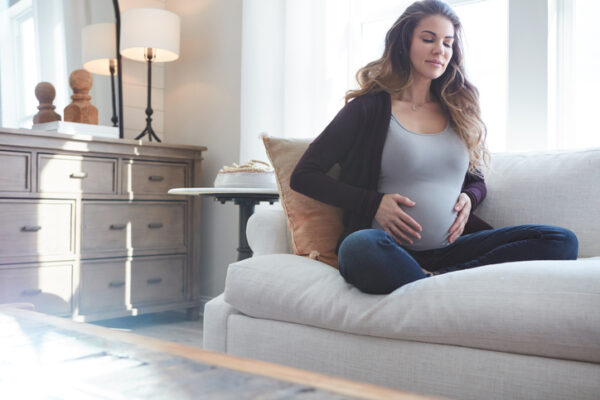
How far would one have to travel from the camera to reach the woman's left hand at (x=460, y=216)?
1531 millimetres

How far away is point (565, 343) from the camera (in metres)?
1.03

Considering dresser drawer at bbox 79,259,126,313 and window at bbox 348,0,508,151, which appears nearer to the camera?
window at bbox 348,0,508,151

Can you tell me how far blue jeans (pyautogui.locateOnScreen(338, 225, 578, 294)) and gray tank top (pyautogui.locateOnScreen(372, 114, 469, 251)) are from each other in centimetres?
5

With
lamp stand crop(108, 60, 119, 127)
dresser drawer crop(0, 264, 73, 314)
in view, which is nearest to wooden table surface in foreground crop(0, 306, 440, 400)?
dresser drawer crop(0, 264, 73, 314)

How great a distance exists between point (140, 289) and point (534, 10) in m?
2.19

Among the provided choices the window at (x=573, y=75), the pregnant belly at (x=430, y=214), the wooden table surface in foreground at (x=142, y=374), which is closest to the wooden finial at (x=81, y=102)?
the pregnant belly at (x=430, y=214)

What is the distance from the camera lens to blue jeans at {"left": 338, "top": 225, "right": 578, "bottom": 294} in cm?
124

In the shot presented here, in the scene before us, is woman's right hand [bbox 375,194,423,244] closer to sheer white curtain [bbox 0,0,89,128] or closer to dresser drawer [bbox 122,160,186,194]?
dresser drawer [bbox 122,160,186,194]

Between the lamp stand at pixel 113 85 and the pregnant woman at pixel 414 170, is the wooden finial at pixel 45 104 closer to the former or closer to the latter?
the lamp stand at pixel 113 85

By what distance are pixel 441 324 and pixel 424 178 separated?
1.62 feet

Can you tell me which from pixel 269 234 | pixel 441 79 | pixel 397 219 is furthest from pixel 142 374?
pixel 441 79

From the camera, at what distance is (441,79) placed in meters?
1.77

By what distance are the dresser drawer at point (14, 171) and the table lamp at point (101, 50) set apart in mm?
804

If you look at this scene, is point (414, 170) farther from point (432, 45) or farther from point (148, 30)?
point (148, 30)
